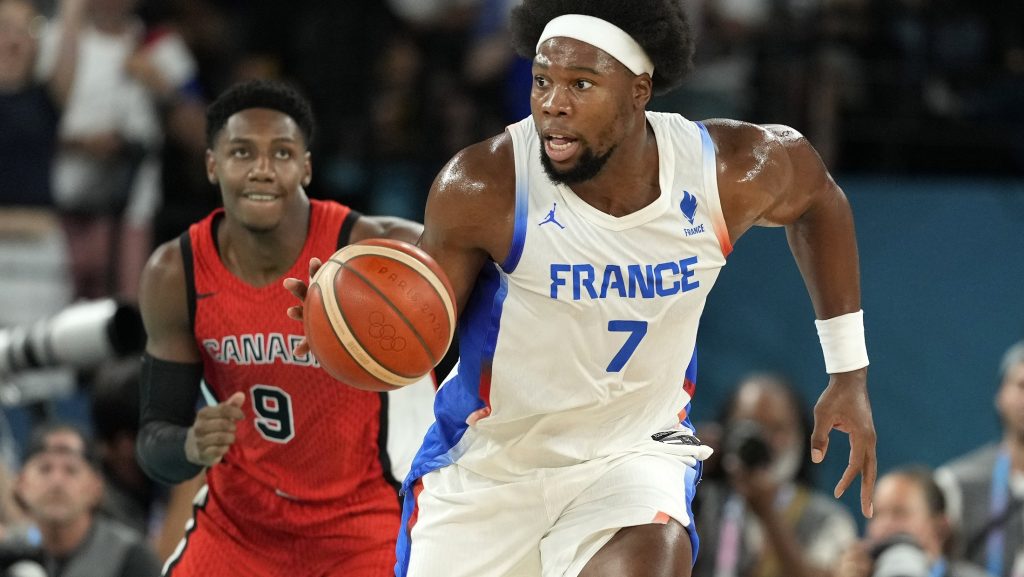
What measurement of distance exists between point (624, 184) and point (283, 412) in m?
1.45

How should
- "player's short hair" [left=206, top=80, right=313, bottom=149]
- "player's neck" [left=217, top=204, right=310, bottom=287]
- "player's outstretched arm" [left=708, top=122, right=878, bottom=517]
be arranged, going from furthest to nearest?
"player's short hair" [left=206, top=80, right=313, bottom=149] → "player's neck" [left=217, top=204, right=310, bottom=287] → "player's outstretched arm" [left=708, top=122, right=878, bottom=517]

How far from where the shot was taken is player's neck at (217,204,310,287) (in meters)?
5.02

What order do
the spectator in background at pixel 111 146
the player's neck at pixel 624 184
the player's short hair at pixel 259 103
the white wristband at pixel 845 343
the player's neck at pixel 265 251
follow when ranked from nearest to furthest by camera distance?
the player's neck at pixel 624 184
the white wristband at pixel 845 343
the player's neck at pixel 265 251
the player's short hair at pixel 259 103
the spectator in background at pixel 111 146

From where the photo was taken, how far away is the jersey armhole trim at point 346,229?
5.04 m

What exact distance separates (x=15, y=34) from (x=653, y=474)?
5.56m

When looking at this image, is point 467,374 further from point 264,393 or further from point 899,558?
point 899,558

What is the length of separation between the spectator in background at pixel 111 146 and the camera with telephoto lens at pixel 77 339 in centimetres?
216

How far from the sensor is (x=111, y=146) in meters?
8.95

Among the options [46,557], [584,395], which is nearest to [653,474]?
[584,395]

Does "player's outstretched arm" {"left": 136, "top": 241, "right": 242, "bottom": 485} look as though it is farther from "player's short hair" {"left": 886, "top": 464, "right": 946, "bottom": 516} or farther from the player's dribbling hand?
"player's short hair" {"left": 886, "top": 464, "right": 946, "bottom": 516}

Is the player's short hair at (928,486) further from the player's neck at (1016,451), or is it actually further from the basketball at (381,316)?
the basketball at (381,316)

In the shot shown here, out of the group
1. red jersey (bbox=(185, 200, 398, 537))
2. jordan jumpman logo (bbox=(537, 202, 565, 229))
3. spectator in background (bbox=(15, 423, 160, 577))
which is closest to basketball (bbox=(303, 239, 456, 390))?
jordan jumpman logo (bbox=(537, 202, 565, 229))

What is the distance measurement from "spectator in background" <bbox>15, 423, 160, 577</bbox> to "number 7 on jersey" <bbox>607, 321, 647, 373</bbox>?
2.84 metres

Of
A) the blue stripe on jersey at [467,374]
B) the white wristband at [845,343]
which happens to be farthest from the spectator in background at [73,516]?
the white wristband at [845,343]
